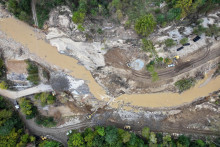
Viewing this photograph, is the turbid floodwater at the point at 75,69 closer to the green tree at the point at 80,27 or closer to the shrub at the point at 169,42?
the green tree at the point at 80,27

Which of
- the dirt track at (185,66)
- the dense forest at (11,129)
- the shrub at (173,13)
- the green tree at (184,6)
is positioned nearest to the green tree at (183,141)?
the dirt track at (185,66)

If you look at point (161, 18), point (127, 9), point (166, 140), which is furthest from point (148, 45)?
point (166, 140)

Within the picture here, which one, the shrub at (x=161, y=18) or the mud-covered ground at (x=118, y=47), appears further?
the mud-covered ground at (x=118, y=47)

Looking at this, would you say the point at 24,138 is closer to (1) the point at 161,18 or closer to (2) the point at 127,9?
(2) the point at 127,9

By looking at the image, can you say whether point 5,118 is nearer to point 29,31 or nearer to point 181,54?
point 29,31

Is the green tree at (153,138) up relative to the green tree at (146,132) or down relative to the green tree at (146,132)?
→ down

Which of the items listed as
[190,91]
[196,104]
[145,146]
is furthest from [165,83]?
[145,146]
